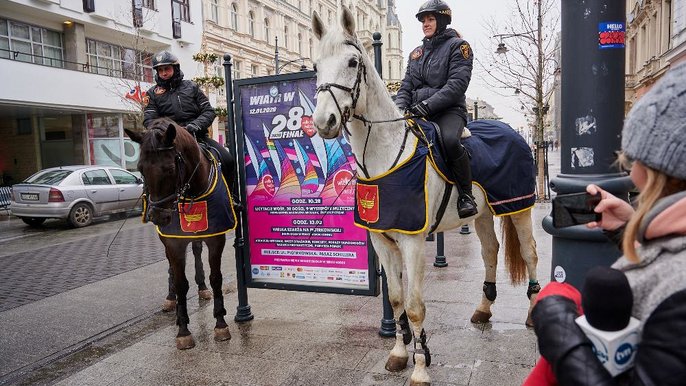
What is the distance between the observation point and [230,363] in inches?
168

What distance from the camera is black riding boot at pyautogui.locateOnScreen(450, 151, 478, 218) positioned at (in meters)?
4.03

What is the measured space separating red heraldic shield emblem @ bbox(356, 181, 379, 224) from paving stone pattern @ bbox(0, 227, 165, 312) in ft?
11.8

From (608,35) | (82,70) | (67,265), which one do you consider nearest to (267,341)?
(608,35)

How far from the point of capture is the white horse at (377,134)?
11.1 ft

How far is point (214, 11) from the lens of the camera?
3419 cm

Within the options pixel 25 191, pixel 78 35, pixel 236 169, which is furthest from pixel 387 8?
pixel 236 169

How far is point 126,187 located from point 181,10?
1798cm

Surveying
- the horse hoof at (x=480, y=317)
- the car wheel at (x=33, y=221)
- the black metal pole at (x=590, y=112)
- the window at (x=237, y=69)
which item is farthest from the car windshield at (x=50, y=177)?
the window at (x=237, y=69)

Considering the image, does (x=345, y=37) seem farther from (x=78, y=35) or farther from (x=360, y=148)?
(x=78, y=35)

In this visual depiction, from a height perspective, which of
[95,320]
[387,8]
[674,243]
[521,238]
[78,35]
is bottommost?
[95,320]

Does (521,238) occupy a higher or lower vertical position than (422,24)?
lower

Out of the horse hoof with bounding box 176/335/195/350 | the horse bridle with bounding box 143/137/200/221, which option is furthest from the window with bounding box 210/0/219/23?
the horse hoof with bounding box 176/335/195/350

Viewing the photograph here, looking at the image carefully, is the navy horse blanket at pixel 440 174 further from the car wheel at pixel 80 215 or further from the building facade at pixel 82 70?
the building facade at pixel 82 70

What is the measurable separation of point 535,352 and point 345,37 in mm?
3005
